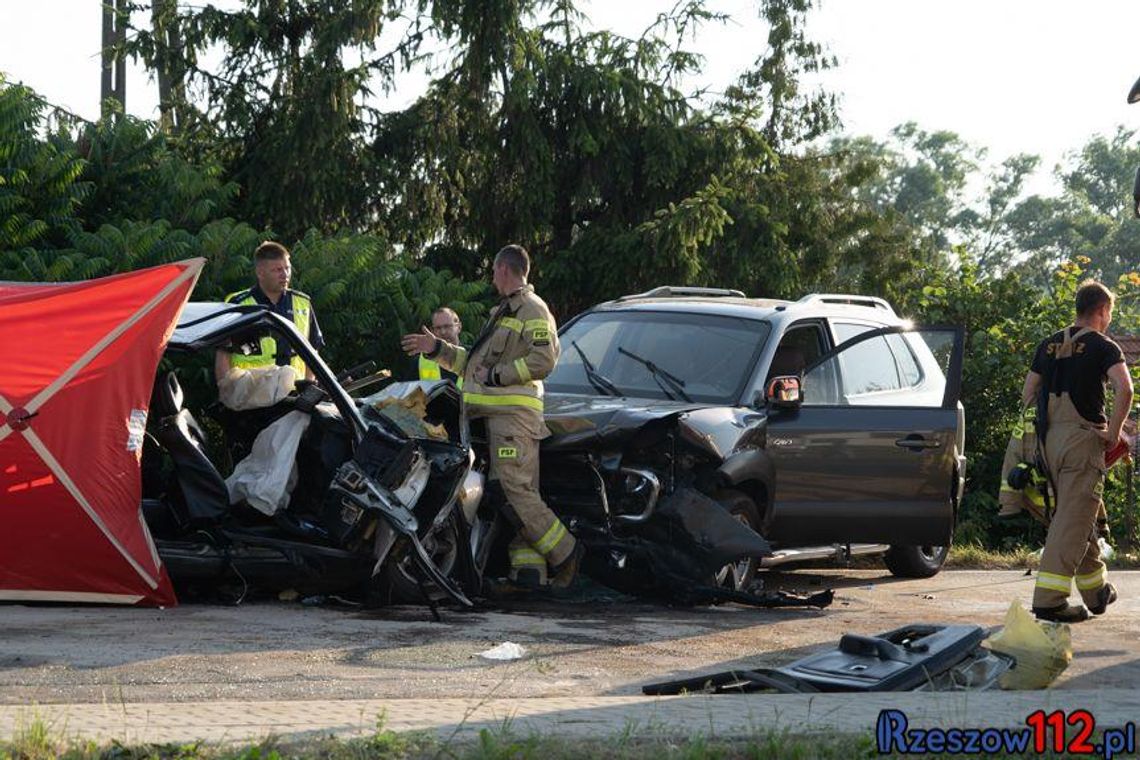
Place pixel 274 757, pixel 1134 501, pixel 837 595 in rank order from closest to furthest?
pixel 274 757, pixel 837 595, pixel 1134 501

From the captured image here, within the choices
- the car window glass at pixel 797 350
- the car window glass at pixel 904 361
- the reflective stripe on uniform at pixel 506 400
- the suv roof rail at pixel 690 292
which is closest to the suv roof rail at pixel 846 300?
the car window glass at pixel 797 350

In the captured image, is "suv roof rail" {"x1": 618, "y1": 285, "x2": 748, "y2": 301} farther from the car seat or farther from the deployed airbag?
the car seat

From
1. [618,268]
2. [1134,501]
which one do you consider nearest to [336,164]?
[618,268]

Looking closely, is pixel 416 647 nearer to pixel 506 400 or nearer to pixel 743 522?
pixel 506 400

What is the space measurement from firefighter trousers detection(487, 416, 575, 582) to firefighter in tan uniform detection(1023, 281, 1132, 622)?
278cm

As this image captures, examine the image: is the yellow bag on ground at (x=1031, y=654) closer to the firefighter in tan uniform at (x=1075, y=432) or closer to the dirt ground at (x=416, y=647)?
the dirt ground at (x=416, y=647)

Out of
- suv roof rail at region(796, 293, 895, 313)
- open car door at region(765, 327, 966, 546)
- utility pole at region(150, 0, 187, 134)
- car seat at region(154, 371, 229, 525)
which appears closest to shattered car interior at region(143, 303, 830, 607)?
car seat at region(154, 371, 229, 525)

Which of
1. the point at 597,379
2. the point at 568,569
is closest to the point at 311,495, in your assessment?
the point at 568,569

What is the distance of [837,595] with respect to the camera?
435 inches

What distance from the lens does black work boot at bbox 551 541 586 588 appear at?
9594mm

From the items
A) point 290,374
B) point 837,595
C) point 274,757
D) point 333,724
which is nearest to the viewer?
point 274,757

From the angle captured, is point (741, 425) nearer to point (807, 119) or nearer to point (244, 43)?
point (244, 43)

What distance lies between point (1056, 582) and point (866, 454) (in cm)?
163

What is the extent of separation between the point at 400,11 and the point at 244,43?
181cm
